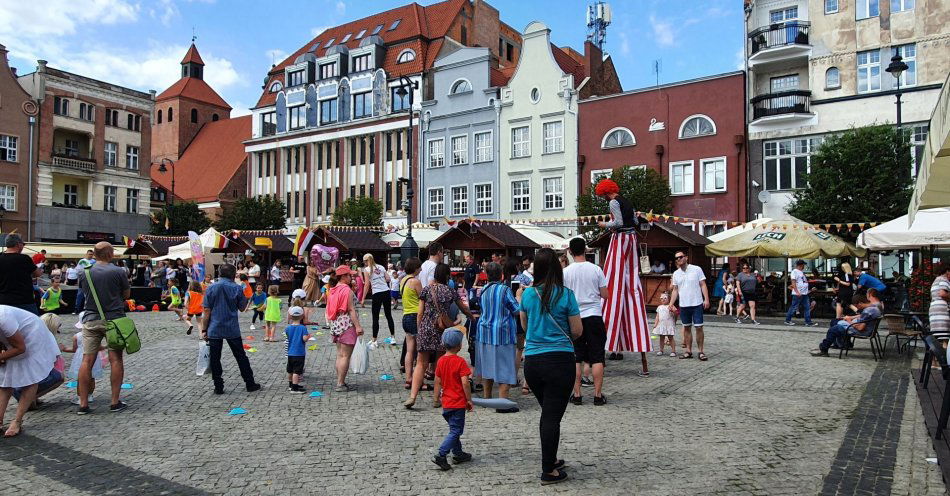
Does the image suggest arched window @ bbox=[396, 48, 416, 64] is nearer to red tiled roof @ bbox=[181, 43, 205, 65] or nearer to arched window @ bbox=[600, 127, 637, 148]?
arched window @ bbox=[600, 127, 637, 148]

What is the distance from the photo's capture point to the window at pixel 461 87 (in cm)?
4162

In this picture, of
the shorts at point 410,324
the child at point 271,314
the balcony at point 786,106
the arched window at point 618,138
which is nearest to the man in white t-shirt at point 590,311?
the shorts at point 410,324

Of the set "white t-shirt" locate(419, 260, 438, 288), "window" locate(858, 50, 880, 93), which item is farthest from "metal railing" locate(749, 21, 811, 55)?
"white t-shirt" locate(419, 260, 438, 288)

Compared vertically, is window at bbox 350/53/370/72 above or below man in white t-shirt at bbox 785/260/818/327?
above

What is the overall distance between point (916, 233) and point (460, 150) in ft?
98.1

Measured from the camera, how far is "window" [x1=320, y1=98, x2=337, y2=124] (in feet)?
162

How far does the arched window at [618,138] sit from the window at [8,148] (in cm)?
3613

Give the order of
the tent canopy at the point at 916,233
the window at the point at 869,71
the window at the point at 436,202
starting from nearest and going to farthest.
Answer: the tent canopy at the point at 916,233 → the window at the point at 869,71 → the window at the point at 436,202

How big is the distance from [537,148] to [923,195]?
103 feet

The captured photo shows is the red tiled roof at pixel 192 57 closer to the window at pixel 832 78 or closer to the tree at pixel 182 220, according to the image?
the tree at pixel 182 220

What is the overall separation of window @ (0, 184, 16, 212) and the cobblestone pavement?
40.4m

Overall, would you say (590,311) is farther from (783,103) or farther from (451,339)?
(783,103)

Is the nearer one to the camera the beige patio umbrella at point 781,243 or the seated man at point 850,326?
the seated man at point 850,326

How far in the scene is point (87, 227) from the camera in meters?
46.6
